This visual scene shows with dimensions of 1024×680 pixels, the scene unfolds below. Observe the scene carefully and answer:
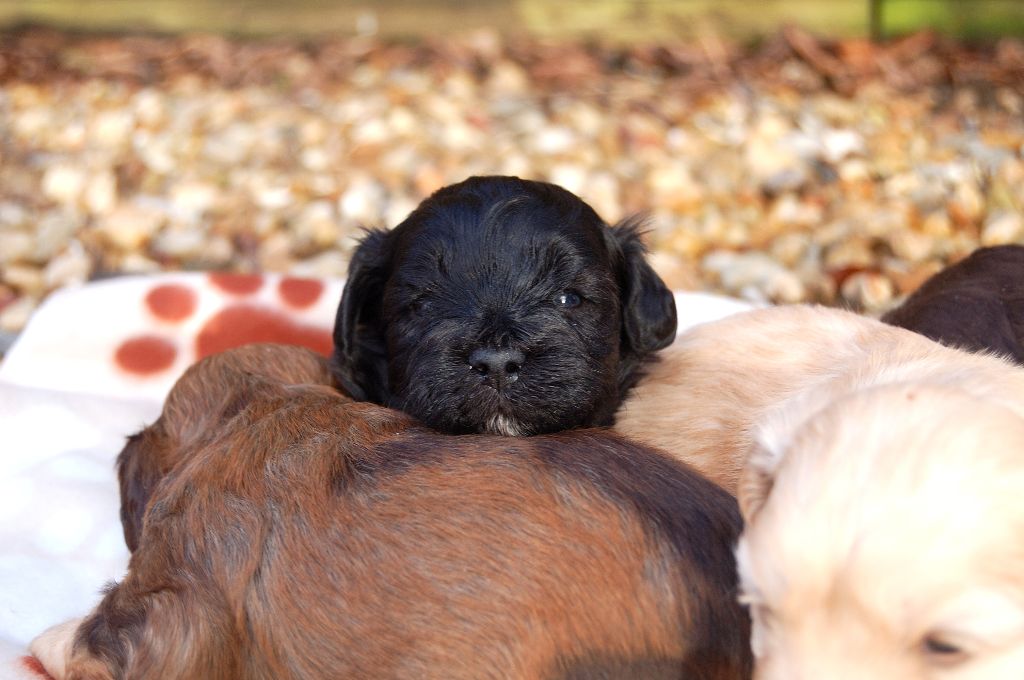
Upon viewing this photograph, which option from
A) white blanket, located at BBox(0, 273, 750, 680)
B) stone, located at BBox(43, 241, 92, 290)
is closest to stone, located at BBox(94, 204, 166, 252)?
stone, located at BBox(43, 241, 92, 290)

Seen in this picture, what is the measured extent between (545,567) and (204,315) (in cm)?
288

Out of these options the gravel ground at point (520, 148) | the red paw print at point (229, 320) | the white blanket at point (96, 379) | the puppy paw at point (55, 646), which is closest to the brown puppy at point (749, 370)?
the white blanket at point (96, 379)

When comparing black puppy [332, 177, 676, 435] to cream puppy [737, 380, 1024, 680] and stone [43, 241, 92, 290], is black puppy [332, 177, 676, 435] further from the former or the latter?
stone [43, 241, 92, 290]

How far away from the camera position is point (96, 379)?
453 cm

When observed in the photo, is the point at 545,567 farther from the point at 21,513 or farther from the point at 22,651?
the point at 21,513

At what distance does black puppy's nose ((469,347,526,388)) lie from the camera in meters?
2.81

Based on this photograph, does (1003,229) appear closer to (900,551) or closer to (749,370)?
(749,370)

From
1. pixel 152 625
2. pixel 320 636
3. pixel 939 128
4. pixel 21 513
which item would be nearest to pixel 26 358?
pixel 21 513

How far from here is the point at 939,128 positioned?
6750mm

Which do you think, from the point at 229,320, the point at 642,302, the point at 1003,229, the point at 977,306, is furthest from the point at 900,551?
the point at 1003,229

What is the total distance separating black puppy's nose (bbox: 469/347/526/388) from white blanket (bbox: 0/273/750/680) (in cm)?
140

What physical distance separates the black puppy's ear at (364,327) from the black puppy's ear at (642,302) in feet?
2.46

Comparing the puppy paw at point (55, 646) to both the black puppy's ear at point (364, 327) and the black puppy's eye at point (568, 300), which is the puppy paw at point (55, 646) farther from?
the black puppy's eye at point (568, 300)

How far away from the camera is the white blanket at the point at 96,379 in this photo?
11.7ft
